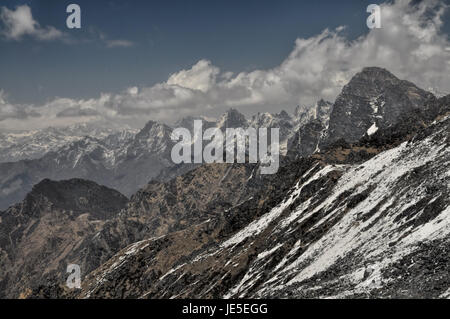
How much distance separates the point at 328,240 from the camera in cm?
7188

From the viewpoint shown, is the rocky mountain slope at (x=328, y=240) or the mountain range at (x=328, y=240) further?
the mountain range at (x=328, y=240)

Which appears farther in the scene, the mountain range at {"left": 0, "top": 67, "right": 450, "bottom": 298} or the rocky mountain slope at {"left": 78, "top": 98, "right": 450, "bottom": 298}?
the mountain range at {"left": 0, "top": 67, "right": 450, "bottom": 298}

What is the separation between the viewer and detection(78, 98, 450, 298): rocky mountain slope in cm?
4209

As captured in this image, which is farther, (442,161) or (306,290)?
(442,161)

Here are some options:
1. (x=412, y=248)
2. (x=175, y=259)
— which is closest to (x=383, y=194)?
(x=412, y=248)

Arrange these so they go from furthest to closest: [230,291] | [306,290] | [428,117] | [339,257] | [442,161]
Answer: [428,117]
[230,291]
[442,161]
[339,257]
[306,290]

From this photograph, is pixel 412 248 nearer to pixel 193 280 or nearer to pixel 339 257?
pixel 339 257

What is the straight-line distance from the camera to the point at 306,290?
159 ft

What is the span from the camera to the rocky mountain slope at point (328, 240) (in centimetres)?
4209
